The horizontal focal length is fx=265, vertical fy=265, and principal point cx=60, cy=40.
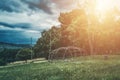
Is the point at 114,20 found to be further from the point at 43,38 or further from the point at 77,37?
the point at 43,38

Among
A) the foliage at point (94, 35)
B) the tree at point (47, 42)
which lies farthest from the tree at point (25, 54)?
the foliage at point (94, 35)

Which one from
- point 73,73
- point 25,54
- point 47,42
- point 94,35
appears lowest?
point 73,73

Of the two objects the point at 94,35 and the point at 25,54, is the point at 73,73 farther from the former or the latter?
the point at 25,54

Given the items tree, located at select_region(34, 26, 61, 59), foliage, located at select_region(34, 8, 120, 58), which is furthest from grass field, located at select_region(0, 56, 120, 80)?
tree, located at select_region(34, 26, 61, 59)

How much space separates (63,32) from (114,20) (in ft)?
84.1

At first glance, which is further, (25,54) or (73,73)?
(25,54)

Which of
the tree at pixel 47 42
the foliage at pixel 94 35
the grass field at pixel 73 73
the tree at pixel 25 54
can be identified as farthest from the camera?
the tree at pixel 25 54

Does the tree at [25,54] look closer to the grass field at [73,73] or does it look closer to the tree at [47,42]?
the tree at [47,42]

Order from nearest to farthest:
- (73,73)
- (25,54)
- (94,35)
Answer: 1. (73,73)
2. (94,35)
3. (25,54)

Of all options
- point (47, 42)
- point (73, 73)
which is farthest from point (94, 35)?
Answer: point (73, 73)

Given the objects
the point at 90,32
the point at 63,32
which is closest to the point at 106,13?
the point at 90,32

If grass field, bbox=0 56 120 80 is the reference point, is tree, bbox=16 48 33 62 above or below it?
above

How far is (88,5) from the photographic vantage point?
8850 cm

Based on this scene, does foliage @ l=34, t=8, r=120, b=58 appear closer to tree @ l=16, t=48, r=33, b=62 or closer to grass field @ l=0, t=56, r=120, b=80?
tree @ l=16, t=48, r=33, b=62
